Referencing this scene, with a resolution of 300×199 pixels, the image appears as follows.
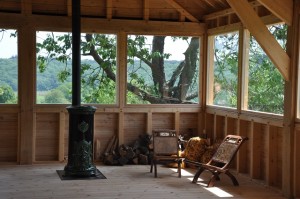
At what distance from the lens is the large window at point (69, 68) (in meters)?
9.00

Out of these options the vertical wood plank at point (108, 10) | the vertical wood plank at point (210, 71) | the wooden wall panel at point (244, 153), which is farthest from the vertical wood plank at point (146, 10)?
the wooden wall panel at point (244, 153)

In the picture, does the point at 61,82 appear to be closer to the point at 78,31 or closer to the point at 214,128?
the point at 78,31

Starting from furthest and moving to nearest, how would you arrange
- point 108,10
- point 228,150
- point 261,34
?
point 108,10
point 228,150
point 261,34

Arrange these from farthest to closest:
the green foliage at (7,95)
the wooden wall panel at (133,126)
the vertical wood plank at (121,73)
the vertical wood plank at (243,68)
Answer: the wooden wall panel at (133,126) → the vertical wood plank at (121,73) → the green foliage at (7,95) → the vertical wood plank at (243,68)

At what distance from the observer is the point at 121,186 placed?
7027 millimetres

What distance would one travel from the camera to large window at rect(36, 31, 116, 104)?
9.00 metres

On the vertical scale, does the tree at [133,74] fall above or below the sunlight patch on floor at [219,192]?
above

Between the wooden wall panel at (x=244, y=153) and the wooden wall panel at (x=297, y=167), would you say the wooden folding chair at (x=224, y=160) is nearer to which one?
the wooden wall panel at (x=244, y=153)

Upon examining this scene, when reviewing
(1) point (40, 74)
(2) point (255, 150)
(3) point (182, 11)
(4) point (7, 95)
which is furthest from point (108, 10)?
(2) point (255, 150)

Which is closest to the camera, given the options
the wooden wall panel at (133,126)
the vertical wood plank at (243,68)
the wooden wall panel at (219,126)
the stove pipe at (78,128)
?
the stove pipe at (78,128)

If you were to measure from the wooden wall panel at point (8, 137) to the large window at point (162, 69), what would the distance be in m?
2.35

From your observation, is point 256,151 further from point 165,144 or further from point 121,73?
point 121,73

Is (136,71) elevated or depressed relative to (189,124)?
elevated

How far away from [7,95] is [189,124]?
151 inches
